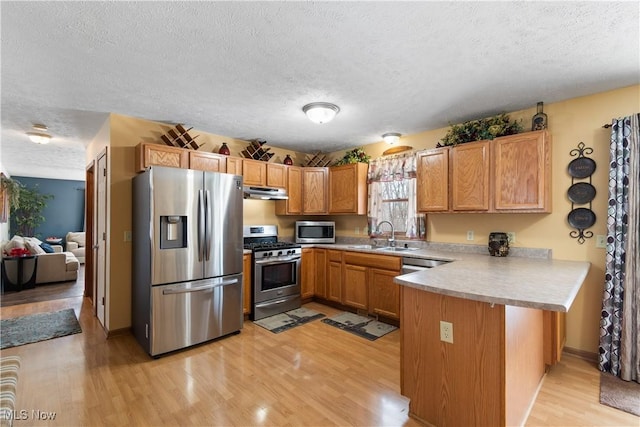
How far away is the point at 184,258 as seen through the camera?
3008 millimetres

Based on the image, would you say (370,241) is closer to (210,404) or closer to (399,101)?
(399,101)

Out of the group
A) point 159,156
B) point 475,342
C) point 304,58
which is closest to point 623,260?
point 475,342

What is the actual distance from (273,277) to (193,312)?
117cm

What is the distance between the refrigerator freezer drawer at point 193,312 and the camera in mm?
2855

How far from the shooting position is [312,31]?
1832 mm

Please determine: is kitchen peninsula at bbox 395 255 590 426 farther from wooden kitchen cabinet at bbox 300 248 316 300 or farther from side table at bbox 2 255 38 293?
side table at bbox 2 255 38 293

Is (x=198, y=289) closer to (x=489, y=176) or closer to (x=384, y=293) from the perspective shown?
(x=384, y=293)

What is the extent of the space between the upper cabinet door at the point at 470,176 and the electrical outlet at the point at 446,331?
69.5 inches

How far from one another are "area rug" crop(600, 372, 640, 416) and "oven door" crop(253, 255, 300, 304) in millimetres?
3207

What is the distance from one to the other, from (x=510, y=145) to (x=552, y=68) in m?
0.79

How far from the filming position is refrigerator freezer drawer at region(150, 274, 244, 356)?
2.86m

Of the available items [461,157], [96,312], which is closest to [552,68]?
[461,157]

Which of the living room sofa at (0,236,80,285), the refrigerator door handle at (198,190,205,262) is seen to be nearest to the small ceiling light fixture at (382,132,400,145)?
the refrigerator door handle at (198,190,205,262)

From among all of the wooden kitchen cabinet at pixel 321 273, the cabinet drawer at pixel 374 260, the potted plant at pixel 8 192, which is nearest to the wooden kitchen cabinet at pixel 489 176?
the cabinet drawer at pixel 374 260
